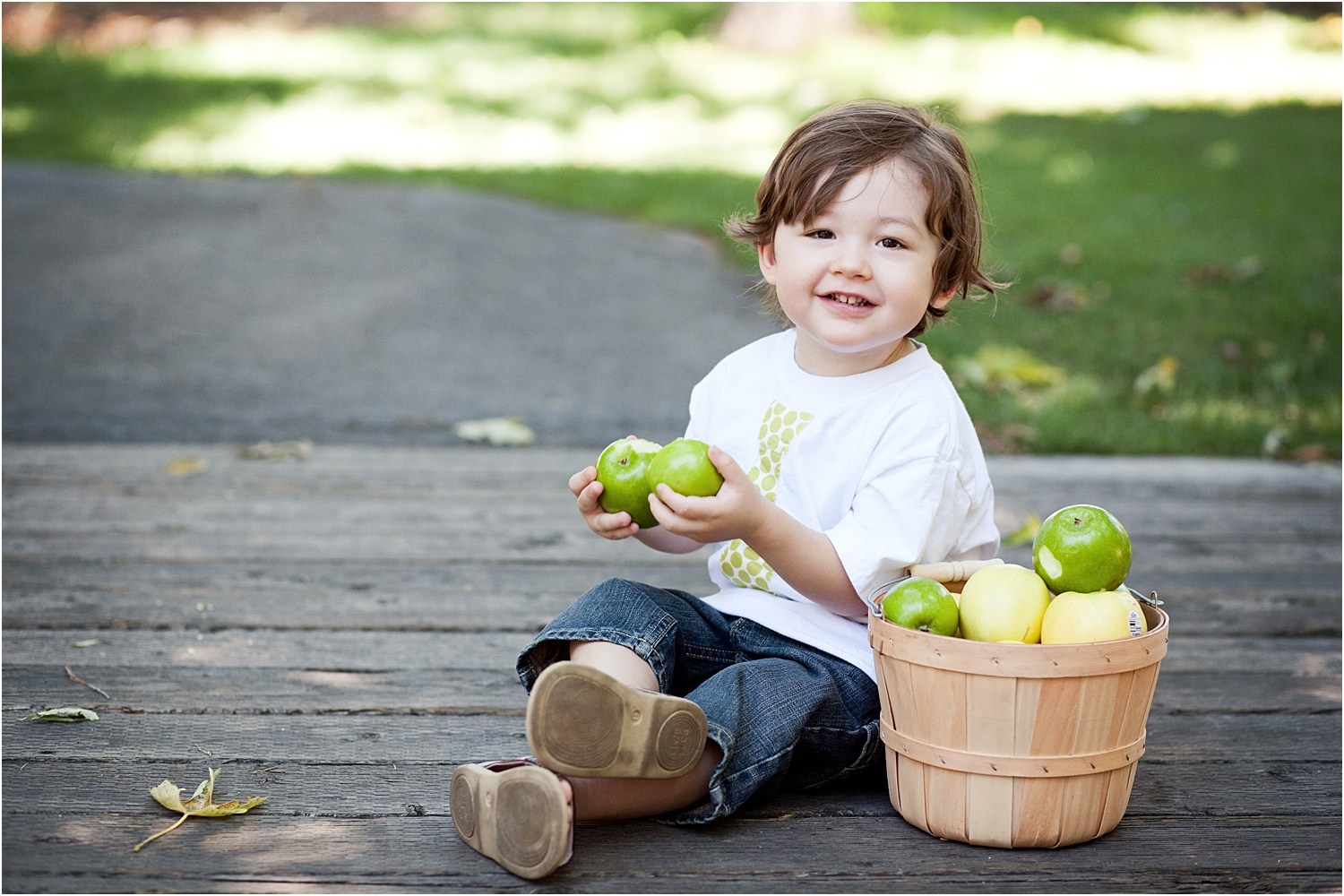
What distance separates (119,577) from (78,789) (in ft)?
3.67

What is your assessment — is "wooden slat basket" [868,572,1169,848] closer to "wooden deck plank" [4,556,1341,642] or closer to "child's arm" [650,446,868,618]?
"child's arm" [650,446,868,618]

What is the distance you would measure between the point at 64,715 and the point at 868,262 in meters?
1.57

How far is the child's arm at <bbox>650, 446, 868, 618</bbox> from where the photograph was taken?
201 centimetres

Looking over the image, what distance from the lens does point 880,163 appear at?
2.23 m

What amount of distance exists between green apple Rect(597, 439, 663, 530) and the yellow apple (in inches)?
24.5

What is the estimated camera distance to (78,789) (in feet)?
6.96

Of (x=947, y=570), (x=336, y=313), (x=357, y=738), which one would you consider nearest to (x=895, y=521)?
(x=947, y=570)

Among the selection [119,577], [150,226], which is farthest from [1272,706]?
[150,226]

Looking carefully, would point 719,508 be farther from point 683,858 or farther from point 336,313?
point 336,313

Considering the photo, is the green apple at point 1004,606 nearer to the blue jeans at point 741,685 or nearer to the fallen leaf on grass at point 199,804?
the blue jeans at point 741,685

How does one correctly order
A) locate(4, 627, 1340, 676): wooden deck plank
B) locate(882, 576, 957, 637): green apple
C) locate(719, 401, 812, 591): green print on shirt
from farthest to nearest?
locate(4, 627, 1340, 676): wooden deck plank → locate(719, 401, 812, 591): green print on shirt → locate(882, 576, 957, 637): green apple

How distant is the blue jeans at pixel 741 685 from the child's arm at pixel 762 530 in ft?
0.44

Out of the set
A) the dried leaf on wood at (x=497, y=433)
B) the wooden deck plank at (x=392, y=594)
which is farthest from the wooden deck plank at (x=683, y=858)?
the dried leaf on wood at (x=497, y=433)

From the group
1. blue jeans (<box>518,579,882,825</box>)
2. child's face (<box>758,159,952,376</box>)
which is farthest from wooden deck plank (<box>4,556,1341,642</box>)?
child's face (<box>758,159,952,376</box>)
